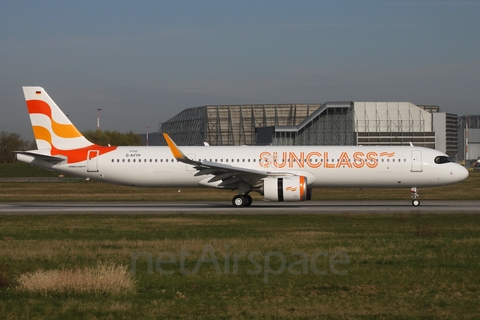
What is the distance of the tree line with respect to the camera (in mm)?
106062

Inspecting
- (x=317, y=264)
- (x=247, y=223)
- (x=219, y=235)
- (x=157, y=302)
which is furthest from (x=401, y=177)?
(x=157, y=302)

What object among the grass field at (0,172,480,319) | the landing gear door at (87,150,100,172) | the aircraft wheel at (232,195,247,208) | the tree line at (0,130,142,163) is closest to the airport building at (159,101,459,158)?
the tree line at (0,130,142,163)

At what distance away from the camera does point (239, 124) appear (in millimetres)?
114250

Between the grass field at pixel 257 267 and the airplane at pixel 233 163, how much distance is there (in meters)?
8.91

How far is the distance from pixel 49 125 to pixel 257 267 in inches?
933

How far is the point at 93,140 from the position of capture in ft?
338

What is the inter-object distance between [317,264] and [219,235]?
6107 mm

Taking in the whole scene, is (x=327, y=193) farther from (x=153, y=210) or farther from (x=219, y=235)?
(x=219, y=235)

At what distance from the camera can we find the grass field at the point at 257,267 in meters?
10.1

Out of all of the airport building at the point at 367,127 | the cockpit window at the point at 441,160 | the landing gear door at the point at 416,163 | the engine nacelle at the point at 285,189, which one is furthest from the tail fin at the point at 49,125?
the airport building at the point at 367,127

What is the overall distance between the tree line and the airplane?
66300 mm

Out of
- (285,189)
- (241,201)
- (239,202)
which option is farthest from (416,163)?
(239,202)

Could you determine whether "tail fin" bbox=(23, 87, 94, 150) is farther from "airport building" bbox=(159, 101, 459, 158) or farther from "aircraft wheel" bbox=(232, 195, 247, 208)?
"airport building" bbox=(159, 101, 459, 158)

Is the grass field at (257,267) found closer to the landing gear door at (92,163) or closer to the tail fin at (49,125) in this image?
the landing gear door at (92,163)
